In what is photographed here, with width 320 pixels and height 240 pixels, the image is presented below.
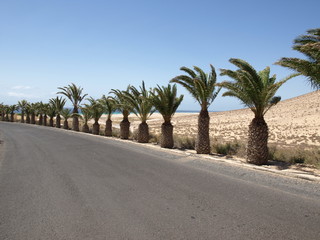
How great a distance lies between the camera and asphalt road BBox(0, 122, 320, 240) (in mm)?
3986

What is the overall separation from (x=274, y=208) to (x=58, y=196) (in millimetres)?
4906

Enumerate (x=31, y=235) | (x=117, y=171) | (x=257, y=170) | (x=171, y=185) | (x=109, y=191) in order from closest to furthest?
(x=31, y=235) → (x=109, y=191) → (x=171, y=185) → (x=117, y=171) → (x=257, y=170)

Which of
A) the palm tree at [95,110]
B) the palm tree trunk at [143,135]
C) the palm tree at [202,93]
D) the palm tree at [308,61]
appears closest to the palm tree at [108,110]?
the palm tree at [95,110]

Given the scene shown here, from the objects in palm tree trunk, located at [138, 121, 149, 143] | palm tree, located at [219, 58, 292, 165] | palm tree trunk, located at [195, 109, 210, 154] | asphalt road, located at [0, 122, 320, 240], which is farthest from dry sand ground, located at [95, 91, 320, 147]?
asphalt road, located at [0, 122, 320, 240]

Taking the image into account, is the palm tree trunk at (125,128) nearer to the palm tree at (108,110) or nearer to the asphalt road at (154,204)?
the palm tree at (108,110)

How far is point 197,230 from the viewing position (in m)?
4.02

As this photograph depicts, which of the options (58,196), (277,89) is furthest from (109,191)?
(277,89)

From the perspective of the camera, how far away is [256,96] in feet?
34.7

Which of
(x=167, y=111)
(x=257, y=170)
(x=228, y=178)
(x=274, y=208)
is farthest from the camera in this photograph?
(x=167, y=111)

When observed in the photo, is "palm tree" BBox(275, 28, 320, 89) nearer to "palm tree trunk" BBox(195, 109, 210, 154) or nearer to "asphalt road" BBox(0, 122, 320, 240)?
"asphalt road" BBox(0, 122, 320, 240)

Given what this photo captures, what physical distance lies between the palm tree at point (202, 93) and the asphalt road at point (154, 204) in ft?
15.5

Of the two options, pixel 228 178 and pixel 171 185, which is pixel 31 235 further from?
pixel 228 178

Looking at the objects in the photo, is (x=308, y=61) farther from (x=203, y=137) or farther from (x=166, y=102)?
(x=166, y=102)

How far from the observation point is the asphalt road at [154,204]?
13.1 feet
